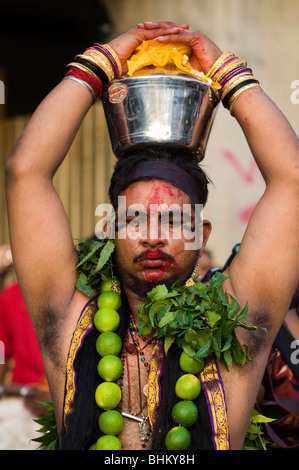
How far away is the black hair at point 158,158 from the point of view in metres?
3.15

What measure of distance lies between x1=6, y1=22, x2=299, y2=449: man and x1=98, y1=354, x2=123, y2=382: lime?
126 millimetres

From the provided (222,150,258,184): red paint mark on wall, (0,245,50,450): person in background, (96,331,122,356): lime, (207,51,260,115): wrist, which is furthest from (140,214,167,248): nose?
(222,150,258,184): red paint mark on wall

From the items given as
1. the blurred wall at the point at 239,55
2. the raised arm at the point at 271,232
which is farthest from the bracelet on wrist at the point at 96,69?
the blurred wall at the point at 239,55

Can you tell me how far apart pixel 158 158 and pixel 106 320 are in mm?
700

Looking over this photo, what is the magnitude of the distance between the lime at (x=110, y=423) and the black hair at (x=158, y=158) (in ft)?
2.75

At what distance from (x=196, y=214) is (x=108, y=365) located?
708 mm

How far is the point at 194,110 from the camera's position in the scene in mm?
3137

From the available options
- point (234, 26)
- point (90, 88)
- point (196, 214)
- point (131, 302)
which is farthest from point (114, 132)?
point (234, 26)

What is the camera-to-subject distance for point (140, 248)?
298cm

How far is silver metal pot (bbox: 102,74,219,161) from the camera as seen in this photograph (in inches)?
122

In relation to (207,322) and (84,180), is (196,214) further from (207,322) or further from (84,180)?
(84,180)

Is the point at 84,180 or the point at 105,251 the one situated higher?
the point at 84,180

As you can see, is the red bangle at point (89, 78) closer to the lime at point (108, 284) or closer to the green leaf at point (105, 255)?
the green leaf at point (105, 255)

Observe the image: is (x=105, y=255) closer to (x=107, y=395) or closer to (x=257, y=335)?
(x=107, y=395)
